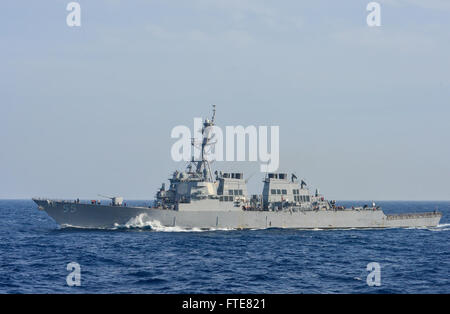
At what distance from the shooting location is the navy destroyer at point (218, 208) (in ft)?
173

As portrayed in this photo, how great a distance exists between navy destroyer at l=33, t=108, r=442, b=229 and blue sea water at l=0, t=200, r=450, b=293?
1.50 m

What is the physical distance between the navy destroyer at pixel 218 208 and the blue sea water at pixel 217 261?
4.93 feet

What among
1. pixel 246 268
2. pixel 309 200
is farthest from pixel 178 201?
pixel 246 268

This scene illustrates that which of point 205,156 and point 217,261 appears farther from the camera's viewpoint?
point 205,156

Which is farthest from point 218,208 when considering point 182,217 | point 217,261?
point 217,261

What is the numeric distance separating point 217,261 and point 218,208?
62.8 ft

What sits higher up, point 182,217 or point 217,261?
point 182,217

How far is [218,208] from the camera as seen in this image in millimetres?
53938

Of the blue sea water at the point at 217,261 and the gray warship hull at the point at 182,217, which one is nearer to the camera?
the blue sea water at the point at 217,261

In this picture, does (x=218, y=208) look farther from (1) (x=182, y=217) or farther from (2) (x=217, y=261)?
(2) (x=217, y=261)

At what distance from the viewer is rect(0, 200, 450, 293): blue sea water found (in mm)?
26375
